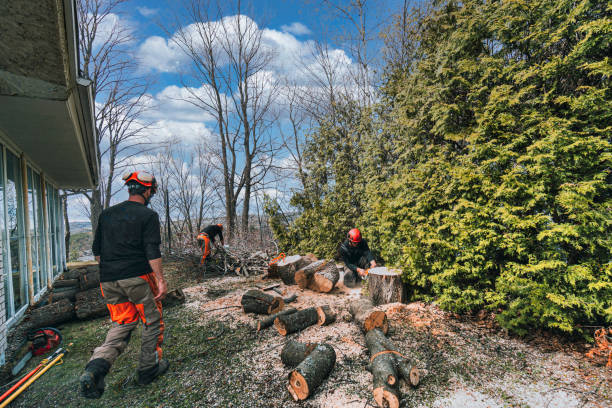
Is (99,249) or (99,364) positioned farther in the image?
(99,249)

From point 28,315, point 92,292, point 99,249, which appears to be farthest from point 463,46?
point 28,315

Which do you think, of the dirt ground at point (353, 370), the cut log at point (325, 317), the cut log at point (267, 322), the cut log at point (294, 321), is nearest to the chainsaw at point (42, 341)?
the dirt ground at point (353, 370)

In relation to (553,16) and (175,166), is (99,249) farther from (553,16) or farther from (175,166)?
(175,166)

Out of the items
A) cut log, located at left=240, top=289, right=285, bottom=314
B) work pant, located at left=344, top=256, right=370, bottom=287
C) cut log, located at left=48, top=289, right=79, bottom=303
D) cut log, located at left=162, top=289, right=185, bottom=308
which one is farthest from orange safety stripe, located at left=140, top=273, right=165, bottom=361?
cut log, located at left=48, top=289, right=79, bottom=303

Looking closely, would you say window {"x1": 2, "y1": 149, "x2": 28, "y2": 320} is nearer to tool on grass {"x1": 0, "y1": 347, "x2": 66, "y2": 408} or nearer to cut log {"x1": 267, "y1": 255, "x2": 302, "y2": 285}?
tool on grass {"x1": 0, "y1": 347, "x2": 66, "y2": 408}

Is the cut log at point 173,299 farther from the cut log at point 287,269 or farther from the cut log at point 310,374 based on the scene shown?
the cut log at point 310,374

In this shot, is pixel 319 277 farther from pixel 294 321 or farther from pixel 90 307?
pixel 90 307

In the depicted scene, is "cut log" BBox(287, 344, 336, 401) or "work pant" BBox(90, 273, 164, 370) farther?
"work pant" BBox(90, 273, 164, 370)

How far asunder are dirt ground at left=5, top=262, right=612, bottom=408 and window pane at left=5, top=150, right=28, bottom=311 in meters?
1.87

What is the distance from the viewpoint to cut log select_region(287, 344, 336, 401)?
2297 millimetres

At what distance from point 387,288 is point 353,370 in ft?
5.91

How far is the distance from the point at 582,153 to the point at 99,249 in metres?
5.33

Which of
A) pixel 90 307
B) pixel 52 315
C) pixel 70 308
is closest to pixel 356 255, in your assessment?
pixel 90 307

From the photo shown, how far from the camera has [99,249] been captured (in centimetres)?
290
